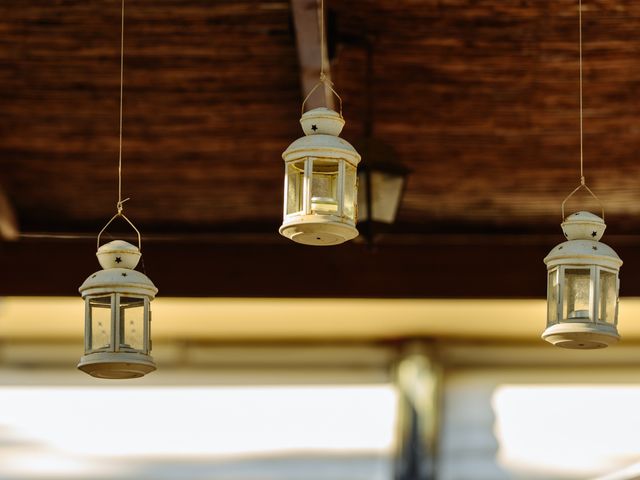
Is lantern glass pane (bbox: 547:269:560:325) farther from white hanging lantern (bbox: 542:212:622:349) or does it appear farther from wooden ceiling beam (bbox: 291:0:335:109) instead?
wooden ceiling beam (bbox: 291:0:335:109)

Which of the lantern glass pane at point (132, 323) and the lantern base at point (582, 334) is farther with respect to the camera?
the lantern glass pane at point (132, 323)

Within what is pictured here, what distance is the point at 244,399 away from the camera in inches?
420

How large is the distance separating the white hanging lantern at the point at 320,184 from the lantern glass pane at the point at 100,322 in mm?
674

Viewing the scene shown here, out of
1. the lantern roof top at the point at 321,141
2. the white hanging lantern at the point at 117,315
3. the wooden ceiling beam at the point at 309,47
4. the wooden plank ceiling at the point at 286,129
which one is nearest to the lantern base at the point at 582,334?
the lantern roof top at the point at 321,141

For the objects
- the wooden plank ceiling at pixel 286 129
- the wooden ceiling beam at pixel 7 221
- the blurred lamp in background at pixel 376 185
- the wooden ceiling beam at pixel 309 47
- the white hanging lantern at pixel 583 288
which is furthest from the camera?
the wooden ceiling beam at pixel 7 221

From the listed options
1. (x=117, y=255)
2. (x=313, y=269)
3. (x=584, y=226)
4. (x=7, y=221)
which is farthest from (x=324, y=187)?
(x=7, y=221)

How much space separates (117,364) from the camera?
602cm

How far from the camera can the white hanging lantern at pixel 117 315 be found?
598 cm

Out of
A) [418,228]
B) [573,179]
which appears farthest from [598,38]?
[418,228]

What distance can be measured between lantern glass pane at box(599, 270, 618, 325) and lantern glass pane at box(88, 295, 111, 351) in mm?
1631

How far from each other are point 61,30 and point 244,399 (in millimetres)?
3043

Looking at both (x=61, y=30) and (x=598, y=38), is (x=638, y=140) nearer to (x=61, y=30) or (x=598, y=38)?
(x=598, y=38)

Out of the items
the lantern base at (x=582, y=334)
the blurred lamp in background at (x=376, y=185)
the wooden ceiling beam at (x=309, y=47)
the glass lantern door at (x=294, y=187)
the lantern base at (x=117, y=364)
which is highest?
the wooden ceiling beam at (x=309, y=47)

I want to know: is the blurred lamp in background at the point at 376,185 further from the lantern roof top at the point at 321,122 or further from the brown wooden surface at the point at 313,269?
the brown wooden surface at the point at 313,269
